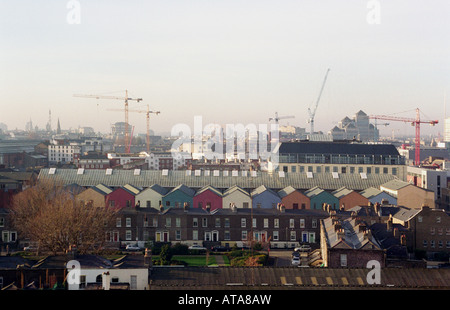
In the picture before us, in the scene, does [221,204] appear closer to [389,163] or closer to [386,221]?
[386,221]

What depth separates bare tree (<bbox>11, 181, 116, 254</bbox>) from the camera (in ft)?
68.4

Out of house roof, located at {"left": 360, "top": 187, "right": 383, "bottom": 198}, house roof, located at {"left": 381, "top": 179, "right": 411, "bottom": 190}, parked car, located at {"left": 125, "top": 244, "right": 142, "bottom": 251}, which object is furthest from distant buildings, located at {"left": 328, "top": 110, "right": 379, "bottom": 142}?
parked car, located at {"left": 125, "top": 244, "right": 142, "bottom": 251}

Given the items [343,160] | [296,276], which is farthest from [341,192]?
[296,276]

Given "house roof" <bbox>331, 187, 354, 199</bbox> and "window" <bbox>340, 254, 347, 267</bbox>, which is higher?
"house roof" <bbox>331, 187, 354, 199</bbox>

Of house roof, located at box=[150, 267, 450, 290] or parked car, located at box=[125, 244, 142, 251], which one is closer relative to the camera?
house roof, located at box=[150, 267, 450, 290]

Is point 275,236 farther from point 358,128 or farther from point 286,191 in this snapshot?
point 358,128

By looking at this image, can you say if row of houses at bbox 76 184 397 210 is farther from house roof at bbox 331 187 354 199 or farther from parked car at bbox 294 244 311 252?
parked car at bbox 294 244 311 252

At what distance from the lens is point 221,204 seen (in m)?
28.8

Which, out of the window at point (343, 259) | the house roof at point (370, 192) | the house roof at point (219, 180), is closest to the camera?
the window at point (343, 259)

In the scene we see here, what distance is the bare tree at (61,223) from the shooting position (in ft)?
68.4

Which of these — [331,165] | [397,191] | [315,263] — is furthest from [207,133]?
[315,263]

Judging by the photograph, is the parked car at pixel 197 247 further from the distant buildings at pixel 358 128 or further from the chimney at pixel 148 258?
the distant buildings at pixel 358 128

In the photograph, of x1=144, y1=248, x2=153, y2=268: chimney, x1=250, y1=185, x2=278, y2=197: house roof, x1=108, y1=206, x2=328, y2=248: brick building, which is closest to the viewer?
x1=144, y1=248, x2=153, y2=268: chimney

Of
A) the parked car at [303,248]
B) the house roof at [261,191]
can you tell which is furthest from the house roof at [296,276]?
the house roof at [261,191]
